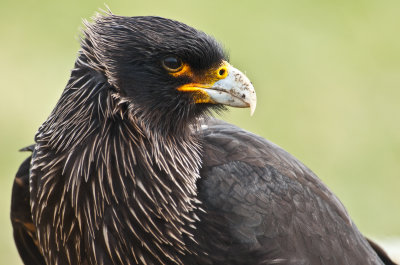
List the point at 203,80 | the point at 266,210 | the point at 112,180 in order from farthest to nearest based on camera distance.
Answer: the point at 266,210 → the point at 203,80 → the point at 112,180


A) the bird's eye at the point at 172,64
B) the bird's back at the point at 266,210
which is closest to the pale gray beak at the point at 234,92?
the bird's eye at the point at 172,64

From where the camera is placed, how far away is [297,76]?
12.8 m

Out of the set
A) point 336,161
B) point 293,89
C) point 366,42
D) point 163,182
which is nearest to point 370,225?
point 336,161

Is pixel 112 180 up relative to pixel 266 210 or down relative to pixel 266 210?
up

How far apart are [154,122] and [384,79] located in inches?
343

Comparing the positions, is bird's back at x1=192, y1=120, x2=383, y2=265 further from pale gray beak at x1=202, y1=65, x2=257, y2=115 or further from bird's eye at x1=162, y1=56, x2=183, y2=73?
bird's eye at x1=162, y1=56, x2=183, y2=73

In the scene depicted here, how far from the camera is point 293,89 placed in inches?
492

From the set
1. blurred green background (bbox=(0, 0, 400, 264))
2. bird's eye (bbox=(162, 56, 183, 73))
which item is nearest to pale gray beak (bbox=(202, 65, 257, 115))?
bird's eye (bbox=(162, 56, 183, 73))

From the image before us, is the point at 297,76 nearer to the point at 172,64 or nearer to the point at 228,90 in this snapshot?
the point at 228,90

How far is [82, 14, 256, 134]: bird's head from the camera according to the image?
493cm

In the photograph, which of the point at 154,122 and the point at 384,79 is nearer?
the point at 154,122

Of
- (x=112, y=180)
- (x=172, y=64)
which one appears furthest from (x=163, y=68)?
(x=112, y=180)

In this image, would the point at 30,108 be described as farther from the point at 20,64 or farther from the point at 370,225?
the point at 370,225

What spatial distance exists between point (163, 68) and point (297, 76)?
8.06 metres
